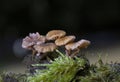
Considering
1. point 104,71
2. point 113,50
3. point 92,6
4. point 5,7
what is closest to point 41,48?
point 104,71

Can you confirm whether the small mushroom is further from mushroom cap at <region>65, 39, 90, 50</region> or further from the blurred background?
the blurred background

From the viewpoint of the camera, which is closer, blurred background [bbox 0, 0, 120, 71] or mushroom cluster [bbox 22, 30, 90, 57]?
mushroom cluster [bbox 22, 30, 90, 57]

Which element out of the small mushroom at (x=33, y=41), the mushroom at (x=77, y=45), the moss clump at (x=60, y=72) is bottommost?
the moss clump at (x=60, y=72)

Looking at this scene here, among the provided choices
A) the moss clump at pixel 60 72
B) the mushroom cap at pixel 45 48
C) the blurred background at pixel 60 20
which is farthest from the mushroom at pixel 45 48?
the blurred background at pixel 60 20

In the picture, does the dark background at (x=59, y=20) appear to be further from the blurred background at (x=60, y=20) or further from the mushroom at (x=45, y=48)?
the mushroom at (x=45, y=48)

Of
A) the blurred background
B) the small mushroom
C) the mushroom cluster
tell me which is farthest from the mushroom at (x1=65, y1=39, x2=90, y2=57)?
the blurred background

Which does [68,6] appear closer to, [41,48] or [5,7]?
[5,7]

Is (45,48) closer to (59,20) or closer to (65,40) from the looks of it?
(65,40)
